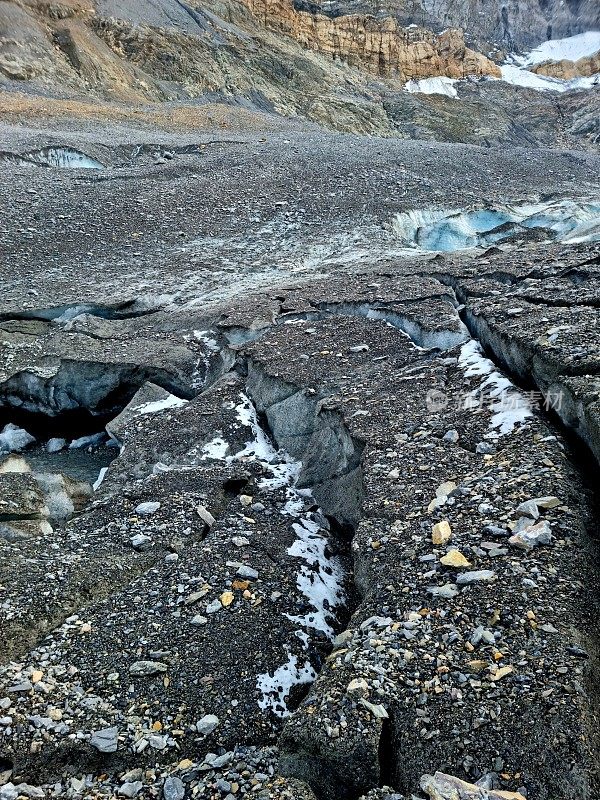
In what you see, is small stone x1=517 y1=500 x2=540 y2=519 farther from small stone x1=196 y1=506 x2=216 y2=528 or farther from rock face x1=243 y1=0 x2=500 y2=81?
rock face x1=243 y1=0 x2=500 y2=81

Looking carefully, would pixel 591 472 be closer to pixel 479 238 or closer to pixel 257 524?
pixel 257 524

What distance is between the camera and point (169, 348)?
7.86 meters

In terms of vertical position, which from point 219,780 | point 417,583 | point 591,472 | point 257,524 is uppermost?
point 591,472

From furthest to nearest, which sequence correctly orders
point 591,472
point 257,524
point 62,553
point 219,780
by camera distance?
1. point 257,524
2. point 62,553
3. point 591,472
4. point 219,780

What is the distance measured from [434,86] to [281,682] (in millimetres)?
49476

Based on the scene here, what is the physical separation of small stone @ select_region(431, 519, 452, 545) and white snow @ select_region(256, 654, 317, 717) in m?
1.04

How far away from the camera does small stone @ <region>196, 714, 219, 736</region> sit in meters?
3.10

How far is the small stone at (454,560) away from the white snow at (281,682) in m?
0.98

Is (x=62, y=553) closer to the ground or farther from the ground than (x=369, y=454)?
closer to the ground

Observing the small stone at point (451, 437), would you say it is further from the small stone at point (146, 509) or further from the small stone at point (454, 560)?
the small stone at point (146, 509)

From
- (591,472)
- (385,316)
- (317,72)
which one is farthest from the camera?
(317,72)

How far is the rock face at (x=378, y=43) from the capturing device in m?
42.4

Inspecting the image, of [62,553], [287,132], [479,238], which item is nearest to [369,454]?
[62,553]

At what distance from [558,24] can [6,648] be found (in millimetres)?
76485
